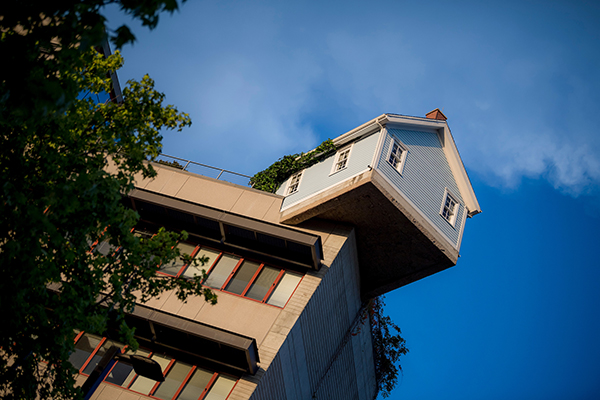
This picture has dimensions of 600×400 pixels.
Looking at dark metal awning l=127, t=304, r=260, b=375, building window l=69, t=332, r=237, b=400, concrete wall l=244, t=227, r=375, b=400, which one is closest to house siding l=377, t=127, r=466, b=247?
concrete wall l=244, t=227, r=375, b=400

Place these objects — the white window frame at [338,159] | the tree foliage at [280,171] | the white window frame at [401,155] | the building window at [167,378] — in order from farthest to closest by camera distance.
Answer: the tree foliage at [280,171], the white window frame at [338,159], the white window frame at [401,155], the building window at [167,378]

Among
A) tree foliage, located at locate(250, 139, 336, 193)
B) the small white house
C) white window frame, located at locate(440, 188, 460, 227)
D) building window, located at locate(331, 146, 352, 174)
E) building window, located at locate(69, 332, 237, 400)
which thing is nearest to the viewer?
building window, located at locate(69, 332, 237, 400)

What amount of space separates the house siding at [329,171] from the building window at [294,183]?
36 cm

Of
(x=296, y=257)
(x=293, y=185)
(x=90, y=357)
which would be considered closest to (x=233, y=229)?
(x=296, y=257)

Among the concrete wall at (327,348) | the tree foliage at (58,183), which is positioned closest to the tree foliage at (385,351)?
the concrete wall at (327,348)

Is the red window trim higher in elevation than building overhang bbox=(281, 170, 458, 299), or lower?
lower

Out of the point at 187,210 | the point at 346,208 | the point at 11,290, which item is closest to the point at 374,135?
the point at 346,208

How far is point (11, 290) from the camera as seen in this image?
7.66 metres

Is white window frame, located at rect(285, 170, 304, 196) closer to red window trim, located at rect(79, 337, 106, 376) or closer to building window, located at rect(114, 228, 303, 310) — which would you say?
building window, located at rect(114, 228, 303, 310)

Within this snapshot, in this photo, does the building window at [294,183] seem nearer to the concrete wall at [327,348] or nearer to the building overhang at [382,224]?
the building overhang at [382,224]

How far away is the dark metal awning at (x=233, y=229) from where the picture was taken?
16297 mm

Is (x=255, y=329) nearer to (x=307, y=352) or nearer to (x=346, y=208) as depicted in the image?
(x=307, y=352)

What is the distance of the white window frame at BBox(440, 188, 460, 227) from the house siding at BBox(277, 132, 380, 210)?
4.24 m

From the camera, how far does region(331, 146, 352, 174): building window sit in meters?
18.4
